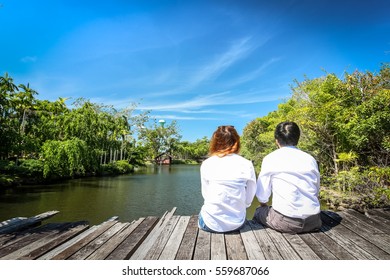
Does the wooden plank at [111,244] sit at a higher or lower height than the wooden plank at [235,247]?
lower

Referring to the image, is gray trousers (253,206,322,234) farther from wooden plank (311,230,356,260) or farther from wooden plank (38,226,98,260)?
wooden plank (38,226,98,260)

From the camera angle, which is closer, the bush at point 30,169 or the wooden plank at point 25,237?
the wooden plank at point 25,237

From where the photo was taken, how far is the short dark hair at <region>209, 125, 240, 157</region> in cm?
212

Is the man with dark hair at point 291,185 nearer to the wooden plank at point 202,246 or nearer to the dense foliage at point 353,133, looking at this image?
the wooden plank at point 202,246

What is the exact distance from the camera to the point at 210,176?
2096mm

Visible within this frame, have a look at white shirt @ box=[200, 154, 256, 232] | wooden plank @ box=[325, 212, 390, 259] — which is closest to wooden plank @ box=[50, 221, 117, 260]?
white shirt @ box=[200, 154, 256, 232]

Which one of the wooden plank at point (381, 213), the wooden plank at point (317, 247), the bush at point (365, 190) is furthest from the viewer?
the bush at point (365, 190)

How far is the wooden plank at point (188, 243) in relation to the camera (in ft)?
5.86

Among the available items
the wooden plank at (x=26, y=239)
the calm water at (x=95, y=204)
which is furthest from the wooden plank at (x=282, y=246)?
the calm water at (x=95, y=204)

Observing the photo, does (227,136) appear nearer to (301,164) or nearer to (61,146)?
(301,164)

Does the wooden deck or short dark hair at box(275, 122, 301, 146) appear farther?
short dark hair at box(275, 122, 301, 146)

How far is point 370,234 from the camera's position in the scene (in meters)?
2.18

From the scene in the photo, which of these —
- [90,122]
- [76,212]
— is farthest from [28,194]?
[90,122]
